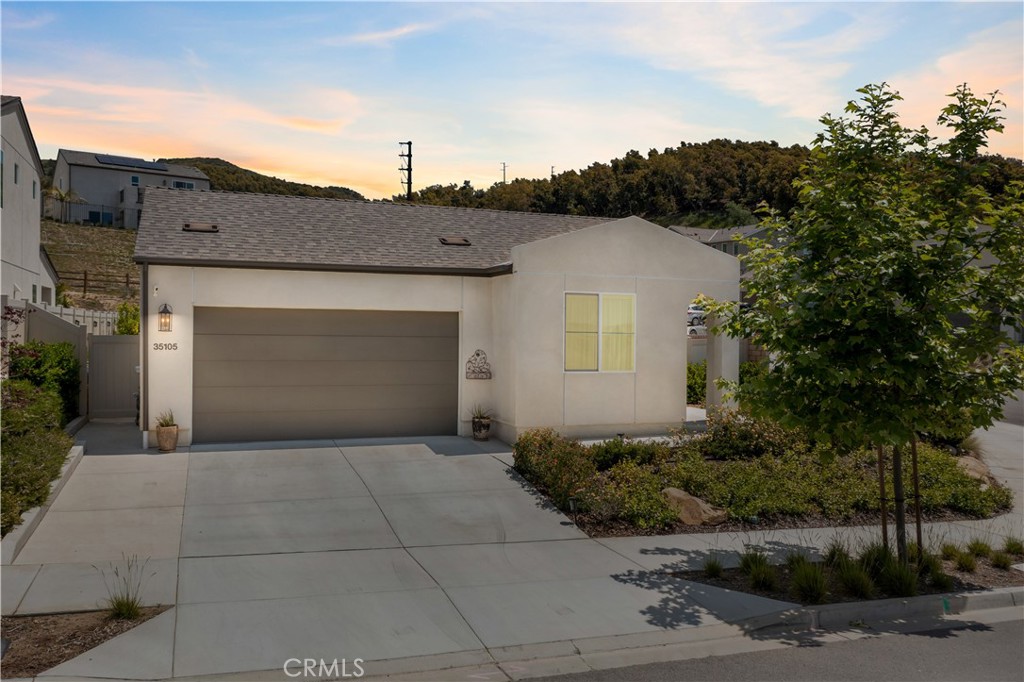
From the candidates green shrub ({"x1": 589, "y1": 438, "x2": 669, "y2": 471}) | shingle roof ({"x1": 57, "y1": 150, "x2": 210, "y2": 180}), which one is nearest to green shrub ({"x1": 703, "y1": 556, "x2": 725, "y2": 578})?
green shrub ({"x1": 589, "y1": 438, "x2": 669, "y2": 471})

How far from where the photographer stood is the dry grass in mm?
41281

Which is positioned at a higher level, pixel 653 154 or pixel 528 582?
pixel 653 154

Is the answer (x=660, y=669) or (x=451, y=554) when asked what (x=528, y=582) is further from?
(x=660, y=669)

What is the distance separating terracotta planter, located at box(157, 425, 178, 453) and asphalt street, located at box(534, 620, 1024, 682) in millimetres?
9584

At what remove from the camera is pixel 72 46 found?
12.2 meters

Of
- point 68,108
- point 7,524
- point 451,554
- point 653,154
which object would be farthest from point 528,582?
point 653,154

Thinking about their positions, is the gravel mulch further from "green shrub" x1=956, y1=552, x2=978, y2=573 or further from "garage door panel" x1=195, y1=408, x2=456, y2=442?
"garage door panel" x1=195, y1=408, x2=456, y2=442

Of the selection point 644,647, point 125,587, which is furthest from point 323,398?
point 644,647

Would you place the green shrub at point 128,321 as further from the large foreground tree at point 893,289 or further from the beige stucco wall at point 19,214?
the large foreground tree at point 893,289

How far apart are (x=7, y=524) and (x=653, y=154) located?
249 feet

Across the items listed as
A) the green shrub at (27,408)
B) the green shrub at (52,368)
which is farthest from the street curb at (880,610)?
the green shrub at (52,368)

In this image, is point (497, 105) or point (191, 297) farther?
point (497, 105)

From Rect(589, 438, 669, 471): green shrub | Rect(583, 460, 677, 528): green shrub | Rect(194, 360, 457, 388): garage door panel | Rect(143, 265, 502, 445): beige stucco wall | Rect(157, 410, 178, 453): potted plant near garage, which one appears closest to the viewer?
Rect(583, 460, 677, 528): green shrub

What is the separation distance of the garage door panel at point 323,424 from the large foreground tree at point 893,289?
852 cm
